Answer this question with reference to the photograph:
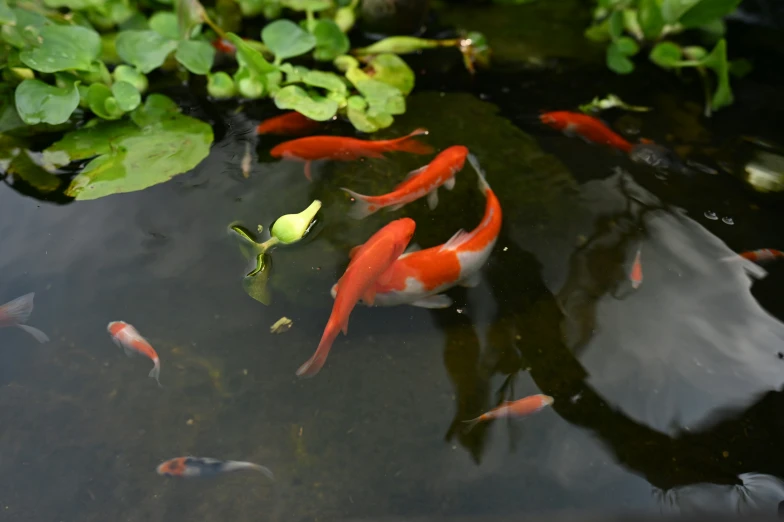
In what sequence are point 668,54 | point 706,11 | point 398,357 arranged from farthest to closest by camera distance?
point 668,54 < point 706,11 < point 398,357

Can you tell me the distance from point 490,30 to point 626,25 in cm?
72

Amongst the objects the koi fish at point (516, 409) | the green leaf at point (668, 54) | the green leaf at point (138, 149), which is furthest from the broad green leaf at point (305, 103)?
the green leaf at point (668, 54)

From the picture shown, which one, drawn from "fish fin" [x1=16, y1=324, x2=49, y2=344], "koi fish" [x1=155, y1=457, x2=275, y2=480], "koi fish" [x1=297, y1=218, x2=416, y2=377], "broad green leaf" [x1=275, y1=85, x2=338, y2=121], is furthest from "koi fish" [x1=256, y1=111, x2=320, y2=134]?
"koi fish" [x1=155, y1=457, x2=275, y2=480]

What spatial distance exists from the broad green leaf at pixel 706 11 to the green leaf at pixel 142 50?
94.0 inches

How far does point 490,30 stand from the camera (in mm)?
3000

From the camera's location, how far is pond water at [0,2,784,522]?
1404mm

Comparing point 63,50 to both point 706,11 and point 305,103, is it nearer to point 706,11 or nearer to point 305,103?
point 305,103

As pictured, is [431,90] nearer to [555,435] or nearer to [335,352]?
[335,352]

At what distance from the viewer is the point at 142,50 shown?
88.4 inches

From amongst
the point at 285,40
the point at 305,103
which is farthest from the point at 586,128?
the point at 285,40

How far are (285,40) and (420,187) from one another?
1020mm

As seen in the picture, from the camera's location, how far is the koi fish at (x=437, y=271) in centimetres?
167

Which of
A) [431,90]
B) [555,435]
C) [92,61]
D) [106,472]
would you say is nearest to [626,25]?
[431,90]

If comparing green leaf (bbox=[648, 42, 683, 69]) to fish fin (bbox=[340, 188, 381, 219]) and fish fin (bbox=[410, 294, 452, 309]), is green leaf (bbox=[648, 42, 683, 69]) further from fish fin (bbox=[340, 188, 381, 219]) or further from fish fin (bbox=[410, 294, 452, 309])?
fish fin (bbox=[410, 294, 452, 309])
